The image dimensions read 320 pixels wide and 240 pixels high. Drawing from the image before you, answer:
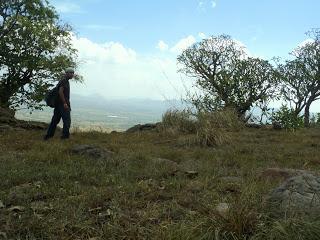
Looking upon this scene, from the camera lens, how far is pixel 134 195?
618 centimetres

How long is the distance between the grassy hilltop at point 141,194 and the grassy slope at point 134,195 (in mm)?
11

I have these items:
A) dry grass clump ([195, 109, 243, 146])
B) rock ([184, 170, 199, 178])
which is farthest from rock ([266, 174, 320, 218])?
dry grass clump ([195, 109, 243, 146])

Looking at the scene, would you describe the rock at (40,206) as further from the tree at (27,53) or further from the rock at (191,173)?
the tree at (27,53)

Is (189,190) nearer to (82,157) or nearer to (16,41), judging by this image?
(82,157)

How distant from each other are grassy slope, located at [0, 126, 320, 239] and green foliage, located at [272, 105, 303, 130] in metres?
11.8

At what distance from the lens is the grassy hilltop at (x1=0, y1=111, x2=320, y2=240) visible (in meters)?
4.59

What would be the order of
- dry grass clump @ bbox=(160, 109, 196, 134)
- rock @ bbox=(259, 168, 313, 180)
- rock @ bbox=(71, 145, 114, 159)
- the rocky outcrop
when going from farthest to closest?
the rocky outcrop
dry grass clump @ bbox=(160, 109, 196, 134)
rock @ bbox=(71, 145, 114, 159)
rock @ bbox=(259, 168, 313, 180)

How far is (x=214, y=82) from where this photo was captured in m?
29.7

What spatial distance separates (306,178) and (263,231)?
1336 millimetres

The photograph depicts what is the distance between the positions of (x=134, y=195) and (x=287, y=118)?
18630 mm

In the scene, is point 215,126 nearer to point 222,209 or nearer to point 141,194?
point 141,194

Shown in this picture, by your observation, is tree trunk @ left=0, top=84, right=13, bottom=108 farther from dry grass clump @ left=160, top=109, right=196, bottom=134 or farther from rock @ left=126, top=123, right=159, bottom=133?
dry grass clump @ left=160, top=109, right=196, bottom=134

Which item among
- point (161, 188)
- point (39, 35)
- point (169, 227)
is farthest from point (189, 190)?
point (39, 35)

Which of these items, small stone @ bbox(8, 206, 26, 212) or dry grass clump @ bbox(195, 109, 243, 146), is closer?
small stone @ bbox(8, 206, 26, 212)
